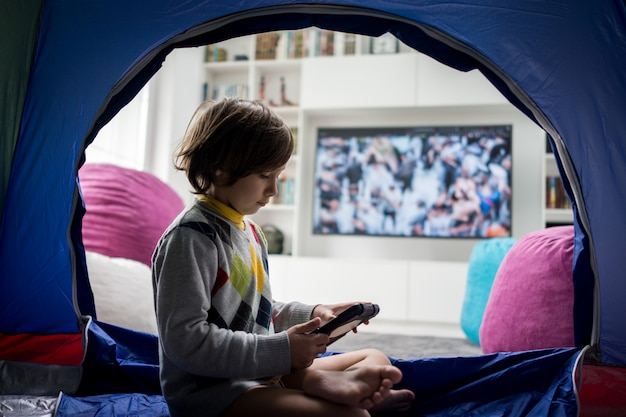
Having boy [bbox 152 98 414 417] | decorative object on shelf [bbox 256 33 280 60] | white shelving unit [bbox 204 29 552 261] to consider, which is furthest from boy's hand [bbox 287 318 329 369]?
decorative object on shelf [bbox 256 33 280 60]

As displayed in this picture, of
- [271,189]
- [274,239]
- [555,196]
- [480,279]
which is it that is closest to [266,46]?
[274,239]

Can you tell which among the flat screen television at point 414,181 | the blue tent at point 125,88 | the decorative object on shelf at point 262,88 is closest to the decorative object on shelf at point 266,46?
the decorative object on shelf at point 262,88

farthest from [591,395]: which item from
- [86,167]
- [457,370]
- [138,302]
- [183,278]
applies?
[86,167]

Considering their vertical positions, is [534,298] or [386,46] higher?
[386,46]

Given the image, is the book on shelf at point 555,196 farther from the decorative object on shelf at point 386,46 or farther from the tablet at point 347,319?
the tablet at point 347,319

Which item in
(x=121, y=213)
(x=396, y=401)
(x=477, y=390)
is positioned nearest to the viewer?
(x=396, y=401)

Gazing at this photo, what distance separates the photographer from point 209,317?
96 cm

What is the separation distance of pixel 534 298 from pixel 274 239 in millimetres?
2637

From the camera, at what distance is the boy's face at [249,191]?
1019 millimetres

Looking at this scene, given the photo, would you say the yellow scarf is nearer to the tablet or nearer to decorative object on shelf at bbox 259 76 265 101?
the tablet

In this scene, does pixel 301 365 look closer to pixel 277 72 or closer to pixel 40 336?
pixel 40 336

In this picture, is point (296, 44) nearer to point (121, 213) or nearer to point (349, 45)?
point (349, 45)

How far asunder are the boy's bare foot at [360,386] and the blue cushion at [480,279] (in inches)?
65.0

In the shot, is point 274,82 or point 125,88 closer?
point 125,88
